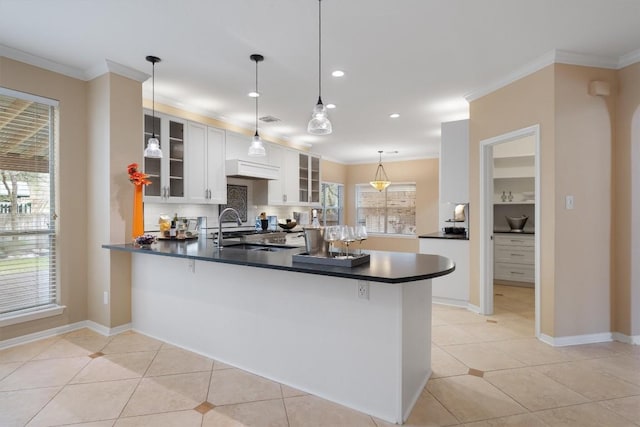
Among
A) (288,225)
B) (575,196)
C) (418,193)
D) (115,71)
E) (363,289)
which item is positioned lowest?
(363,289)

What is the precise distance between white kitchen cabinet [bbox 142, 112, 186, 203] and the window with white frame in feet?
18.3

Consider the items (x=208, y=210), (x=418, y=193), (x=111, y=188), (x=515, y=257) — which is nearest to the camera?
(x=111, y=188)

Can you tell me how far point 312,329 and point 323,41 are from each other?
2302mm

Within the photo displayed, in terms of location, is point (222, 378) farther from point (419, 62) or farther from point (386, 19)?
point (419, 62)

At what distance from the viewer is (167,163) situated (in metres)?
4.25

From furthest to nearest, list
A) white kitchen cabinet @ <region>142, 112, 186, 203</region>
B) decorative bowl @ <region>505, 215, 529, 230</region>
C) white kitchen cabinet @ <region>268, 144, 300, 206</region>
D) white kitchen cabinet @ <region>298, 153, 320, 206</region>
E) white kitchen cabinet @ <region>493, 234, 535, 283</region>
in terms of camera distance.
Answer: white kitchen cabinet @ <region>298, 153, 320, 206</region> < white kitchen cabinet @ <region>268, 144, 300, 206</region> < decorative bowl @ <region>505, 215, 529, 230</region> < white kitchen cabinet @ <region>493, 234, 535, 283</region> < white kitchen cabinet @ <region>142, 112, 186, 203</region>

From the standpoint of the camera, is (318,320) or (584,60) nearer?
(318,320)

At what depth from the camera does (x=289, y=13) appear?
2502 mm

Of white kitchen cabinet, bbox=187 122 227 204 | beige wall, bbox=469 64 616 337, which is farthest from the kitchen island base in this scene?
white kitchen cabinet, bbox=187 122 227 204

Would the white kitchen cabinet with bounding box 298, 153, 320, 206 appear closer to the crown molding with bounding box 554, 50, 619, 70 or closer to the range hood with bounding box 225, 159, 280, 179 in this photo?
the range hood with bounding box 225, 159, 280, 179

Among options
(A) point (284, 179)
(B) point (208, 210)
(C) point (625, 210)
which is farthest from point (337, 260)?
(A) point (284, 179)

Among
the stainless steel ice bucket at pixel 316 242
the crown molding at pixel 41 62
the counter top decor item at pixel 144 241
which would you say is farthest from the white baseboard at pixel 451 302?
the crown molding at pixel 41 62

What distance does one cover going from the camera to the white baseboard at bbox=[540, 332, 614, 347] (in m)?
3.14

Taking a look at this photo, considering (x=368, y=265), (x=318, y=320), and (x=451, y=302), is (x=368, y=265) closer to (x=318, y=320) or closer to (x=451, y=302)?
(x=318, y=320)
